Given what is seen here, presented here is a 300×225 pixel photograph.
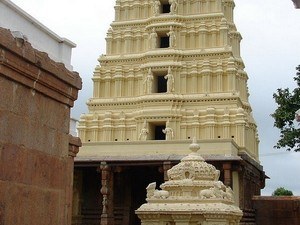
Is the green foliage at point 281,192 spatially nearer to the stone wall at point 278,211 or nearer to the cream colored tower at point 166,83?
the cream colored tower at point 166,83

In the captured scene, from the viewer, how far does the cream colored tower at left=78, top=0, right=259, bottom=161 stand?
26391mm

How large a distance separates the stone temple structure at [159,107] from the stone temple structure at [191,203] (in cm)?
776

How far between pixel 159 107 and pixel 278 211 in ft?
25.9

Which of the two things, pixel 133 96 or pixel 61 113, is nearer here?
pixel 61 113

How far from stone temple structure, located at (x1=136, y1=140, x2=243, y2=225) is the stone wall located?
11048 millimetres

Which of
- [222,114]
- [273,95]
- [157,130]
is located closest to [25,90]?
[273,95]

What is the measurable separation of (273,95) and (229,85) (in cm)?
802

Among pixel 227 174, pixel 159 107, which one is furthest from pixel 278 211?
pixel 159 107

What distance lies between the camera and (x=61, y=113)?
17.3ft

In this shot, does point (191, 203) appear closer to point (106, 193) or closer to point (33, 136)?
point (33, 136)

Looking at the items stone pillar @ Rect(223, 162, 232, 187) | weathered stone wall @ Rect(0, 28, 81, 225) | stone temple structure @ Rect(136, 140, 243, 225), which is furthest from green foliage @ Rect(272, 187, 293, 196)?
weathered stone wall @ Rect(0, 28, 81, 225)

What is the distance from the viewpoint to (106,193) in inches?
922

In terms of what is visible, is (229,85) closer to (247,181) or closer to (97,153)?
(247,181)

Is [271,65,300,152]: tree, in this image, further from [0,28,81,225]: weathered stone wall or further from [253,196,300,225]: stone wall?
[0,28,81,225]: weathered stone wall
